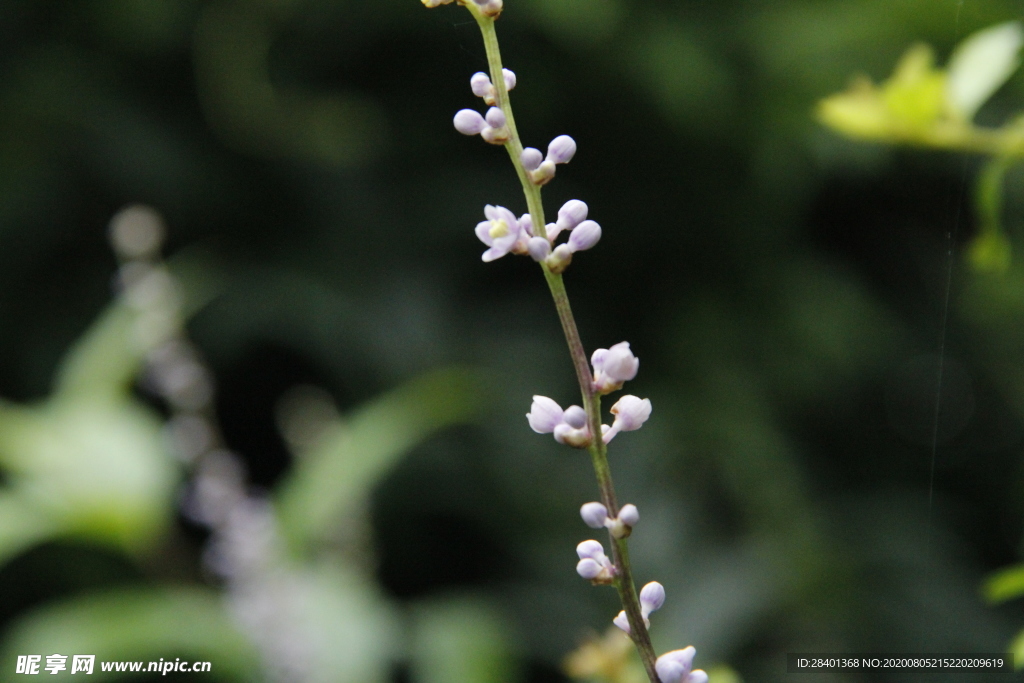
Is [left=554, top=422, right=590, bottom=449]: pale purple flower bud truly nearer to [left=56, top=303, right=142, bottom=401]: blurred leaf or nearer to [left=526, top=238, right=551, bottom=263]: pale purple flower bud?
[left=526, top=238, right=551, bottom=263]: pale purple flower bud

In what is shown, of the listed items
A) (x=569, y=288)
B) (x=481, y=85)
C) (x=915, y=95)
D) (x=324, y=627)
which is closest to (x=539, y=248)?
(x=481, y=85)

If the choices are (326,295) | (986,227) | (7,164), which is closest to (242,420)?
(326,295)

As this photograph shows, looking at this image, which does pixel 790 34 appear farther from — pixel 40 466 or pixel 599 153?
pixel 40 466

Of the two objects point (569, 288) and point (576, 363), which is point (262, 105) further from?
point (576, 363)

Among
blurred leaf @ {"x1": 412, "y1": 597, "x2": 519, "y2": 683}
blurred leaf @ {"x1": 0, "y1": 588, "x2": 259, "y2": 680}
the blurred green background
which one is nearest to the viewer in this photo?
blurred leaf @ {"x1": 0, "y1": 588, "x2": 259, "y2": 680}

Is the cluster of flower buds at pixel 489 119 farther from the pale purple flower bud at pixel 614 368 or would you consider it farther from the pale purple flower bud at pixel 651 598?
the pale purple flower bud at pixel 651 598

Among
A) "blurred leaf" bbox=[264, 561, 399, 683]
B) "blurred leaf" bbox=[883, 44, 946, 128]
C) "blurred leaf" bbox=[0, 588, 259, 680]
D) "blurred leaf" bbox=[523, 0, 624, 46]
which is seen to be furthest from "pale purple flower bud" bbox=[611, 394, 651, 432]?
"blurred leaf" bbox=[523, 0, 624, 46]
